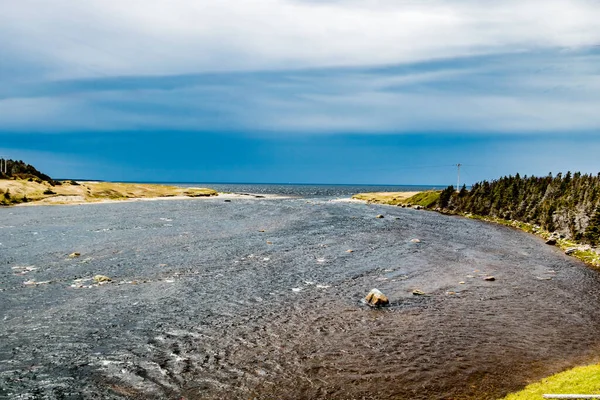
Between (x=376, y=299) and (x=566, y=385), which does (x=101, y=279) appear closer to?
(x=376, y=299)

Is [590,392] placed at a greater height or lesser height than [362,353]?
greater

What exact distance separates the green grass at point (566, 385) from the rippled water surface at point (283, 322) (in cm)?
118

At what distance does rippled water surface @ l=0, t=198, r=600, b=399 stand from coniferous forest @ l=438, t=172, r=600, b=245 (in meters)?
23.1

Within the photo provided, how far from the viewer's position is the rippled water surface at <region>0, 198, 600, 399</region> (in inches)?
992

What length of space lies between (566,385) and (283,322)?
19909 mm

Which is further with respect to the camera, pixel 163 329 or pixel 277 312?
pixel 277 312

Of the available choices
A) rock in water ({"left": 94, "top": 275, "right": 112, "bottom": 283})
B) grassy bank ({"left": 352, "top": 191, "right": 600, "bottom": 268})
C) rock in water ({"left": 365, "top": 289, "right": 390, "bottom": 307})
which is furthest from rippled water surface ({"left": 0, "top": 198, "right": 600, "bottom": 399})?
grassy bank ({"left": 352, "top": 191, "right": 600, "bottom": 268})

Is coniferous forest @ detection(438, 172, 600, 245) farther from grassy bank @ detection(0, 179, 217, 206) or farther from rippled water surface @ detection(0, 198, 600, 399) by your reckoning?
grassy bank @ detection(0, 179, 217, 206)

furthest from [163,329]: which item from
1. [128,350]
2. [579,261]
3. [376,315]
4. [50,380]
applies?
[579,261]

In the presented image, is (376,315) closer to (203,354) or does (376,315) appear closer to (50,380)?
(203,354)

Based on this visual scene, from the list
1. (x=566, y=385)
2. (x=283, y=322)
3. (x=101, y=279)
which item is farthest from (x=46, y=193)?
(x=566, y=385)

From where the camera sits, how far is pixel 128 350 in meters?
29.0

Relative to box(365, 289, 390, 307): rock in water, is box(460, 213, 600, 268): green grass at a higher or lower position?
higher

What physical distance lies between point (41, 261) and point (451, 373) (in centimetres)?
5205
